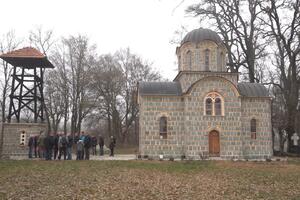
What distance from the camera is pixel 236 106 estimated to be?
22.3 meters

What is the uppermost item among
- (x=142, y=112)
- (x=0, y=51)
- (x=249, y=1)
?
(x=249, y=1)

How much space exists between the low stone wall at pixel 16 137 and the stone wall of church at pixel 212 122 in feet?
34.9

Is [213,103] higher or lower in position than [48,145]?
higher

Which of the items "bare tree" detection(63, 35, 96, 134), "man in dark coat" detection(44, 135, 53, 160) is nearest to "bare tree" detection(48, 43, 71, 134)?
"bare tree" detection(63, 35, 96, 134)

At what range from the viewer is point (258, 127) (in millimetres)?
23000

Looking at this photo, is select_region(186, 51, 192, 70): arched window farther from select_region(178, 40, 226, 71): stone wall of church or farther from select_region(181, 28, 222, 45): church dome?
select_region(181, 28, 222, 45): church dome

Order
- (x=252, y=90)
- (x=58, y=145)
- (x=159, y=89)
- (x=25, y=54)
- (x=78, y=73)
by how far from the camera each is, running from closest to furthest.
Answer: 1. (x=58, y=145)
2. (x=25, y=54)
3. (x=159, y=89)
4. (x=252, y=90)
5. (x=78, y=73)

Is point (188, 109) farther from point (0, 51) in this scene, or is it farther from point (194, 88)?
point (0, 51)

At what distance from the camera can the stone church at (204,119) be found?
72.0 ft

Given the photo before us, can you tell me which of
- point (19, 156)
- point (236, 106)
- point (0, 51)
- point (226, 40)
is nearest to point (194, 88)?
point (236, 106)

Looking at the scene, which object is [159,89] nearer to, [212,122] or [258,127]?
[212,122]

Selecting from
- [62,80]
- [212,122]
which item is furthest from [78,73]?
[212,122]

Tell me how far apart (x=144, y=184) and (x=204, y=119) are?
11.9 metres

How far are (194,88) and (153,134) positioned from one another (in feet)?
14.0
